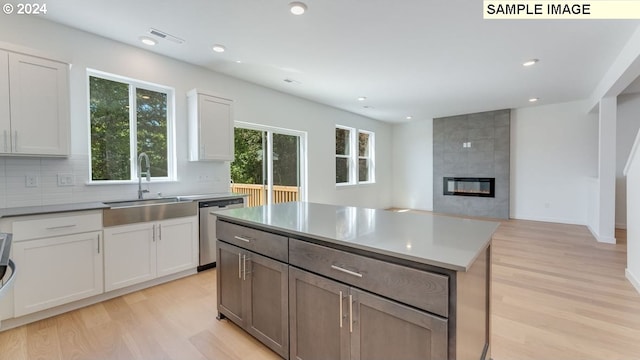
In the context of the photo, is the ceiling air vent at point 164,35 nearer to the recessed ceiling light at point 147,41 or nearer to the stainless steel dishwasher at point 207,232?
the recessed ceiling light at point 147,41

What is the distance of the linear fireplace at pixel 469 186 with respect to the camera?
690cm

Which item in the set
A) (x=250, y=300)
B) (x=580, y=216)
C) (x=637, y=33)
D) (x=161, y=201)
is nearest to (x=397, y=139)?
(x=580, y=216)

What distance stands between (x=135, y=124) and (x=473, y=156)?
281 inches

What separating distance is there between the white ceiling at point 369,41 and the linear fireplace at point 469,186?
2604 mm

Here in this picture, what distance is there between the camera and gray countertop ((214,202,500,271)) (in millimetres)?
1236

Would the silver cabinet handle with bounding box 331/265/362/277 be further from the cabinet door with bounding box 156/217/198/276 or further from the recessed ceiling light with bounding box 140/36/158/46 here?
the recessed ceiling light with bounding box 140/36/158/46

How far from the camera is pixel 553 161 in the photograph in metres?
6.24

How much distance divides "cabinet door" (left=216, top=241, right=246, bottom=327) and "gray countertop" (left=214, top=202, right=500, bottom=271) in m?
0.27

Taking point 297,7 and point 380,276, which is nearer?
point 380,276

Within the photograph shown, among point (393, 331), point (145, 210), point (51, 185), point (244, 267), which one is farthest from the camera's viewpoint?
point (145, 210)

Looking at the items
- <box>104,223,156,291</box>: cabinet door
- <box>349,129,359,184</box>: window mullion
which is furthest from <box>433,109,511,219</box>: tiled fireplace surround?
<box>104,223,156,291</box>: cabinet door

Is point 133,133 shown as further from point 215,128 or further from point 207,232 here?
point 207,232

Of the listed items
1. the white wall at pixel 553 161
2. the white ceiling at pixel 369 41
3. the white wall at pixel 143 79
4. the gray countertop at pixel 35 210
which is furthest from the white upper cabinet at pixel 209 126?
the white wall at pixel 553 161

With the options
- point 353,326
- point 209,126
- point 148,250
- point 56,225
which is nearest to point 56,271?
point 56,225
